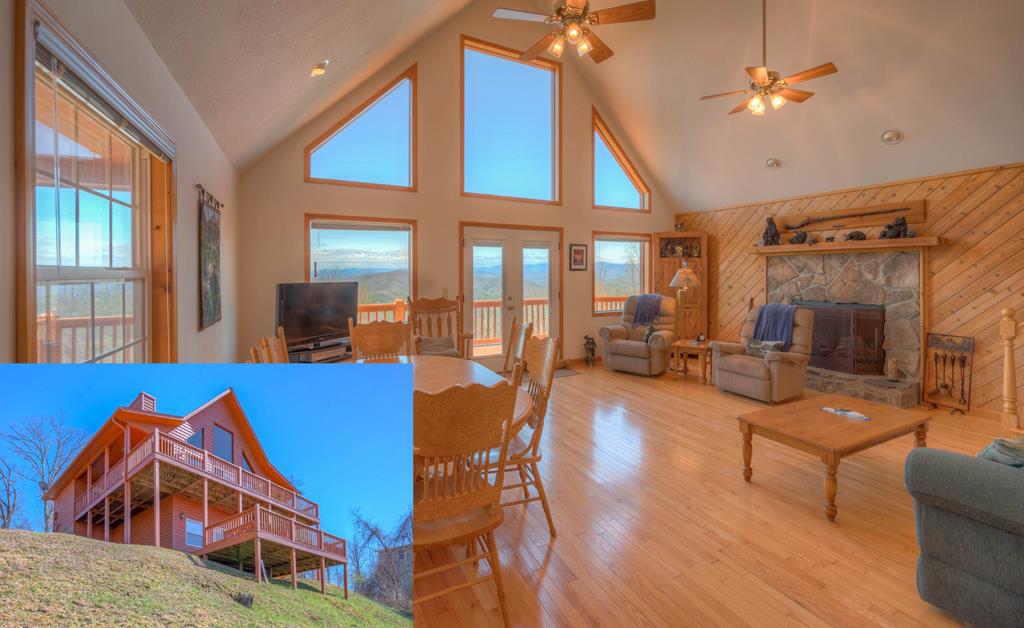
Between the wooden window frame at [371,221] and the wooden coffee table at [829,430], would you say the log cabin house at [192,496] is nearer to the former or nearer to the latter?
the wooden coffee table at [829,430]

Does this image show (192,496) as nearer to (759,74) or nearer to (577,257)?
(759,74)

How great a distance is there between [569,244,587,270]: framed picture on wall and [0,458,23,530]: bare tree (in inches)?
244

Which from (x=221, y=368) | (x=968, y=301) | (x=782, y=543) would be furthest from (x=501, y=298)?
(x=221, y=368)

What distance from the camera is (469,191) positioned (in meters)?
5.96

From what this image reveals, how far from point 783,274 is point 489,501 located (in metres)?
Result: 5.81

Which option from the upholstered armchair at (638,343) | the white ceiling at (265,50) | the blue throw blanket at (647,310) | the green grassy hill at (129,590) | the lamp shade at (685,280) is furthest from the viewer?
Result: the blue throw blanket at (647,310)

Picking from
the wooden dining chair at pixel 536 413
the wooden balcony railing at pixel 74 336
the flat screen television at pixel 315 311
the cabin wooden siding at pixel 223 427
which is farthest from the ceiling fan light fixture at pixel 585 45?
the cabin wooden siding at pixel 223 427

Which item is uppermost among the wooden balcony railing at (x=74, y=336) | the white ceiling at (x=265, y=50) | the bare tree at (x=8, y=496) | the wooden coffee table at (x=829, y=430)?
the white ceiling at (x=265, y=50)

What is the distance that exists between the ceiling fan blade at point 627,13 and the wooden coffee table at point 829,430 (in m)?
2.67

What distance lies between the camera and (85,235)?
1647mm

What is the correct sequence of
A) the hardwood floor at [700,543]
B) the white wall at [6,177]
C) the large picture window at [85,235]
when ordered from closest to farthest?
1. the white wall at [6,177]
2. the large picture window at [85,235]
3. the hardwood floor at [700,543]

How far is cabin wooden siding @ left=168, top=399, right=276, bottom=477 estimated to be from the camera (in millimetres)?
799

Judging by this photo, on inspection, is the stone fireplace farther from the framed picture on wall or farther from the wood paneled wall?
the framed picture on wall

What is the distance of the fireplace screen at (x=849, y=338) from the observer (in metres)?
5.10
